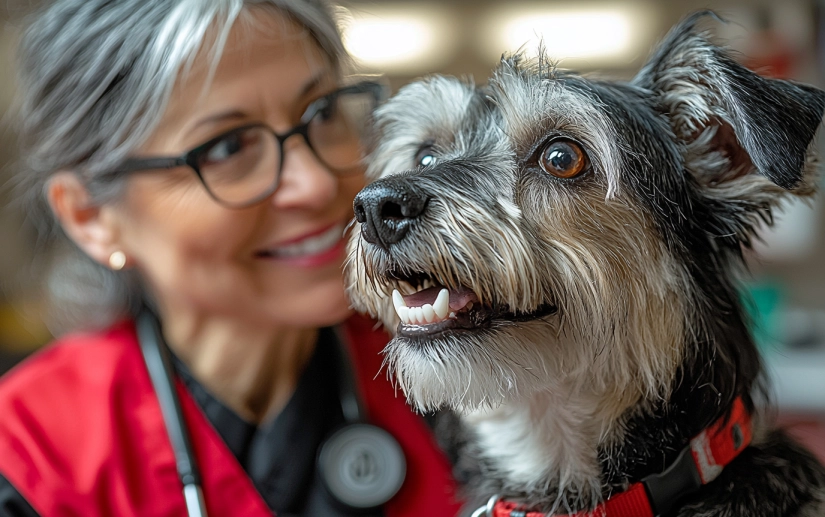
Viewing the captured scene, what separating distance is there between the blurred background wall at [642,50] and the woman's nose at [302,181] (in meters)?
1.89

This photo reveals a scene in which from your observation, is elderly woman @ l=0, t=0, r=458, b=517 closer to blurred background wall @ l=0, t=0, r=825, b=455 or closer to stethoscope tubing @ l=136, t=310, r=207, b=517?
stethoscope tubing @ l=136, t=310, r=207, b=517

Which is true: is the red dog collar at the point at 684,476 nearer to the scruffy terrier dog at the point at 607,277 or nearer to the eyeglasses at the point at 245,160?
the scruffy terrier dog at the point at 607,277

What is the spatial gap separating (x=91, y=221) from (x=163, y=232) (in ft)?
0.75

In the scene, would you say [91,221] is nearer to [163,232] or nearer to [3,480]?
[163,232]

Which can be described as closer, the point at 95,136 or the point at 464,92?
the point at 464,92

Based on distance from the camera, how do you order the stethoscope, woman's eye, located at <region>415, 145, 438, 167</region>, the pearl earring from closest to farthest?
woman's eye, located at <region>415, 145, 438, 167</region>
the stethoscope
the pearl earring

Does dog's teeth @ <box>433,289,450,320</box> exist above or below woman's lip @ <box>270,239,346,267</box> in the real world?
above

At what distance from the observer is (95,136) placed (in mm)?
1365

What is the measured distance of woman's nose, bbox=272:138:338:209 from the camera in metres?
1.30

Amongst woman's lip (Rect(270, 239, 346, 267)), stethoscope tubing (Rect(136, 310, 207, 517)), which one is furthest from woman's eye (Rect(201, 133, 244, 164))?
stethoscope tubing (Rect(136, 310, 207, 517))

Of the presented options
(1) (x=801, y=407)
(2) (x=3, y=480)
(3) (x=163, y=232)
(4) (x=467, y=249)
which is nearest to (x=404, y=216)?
(4) (x=467, y=249)

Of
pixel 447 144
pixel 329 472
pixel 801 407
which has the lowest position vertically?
pixel 801 407

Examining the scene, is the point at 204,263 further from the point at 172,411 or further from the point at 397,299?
the point at 397,299

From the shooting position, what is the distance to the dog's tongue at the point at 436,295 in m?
0.97
